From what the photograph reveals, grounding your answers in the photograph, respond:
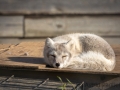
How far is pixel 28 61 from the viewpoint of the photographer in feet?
13.1

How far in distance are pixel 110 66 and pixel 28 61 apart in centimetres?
89

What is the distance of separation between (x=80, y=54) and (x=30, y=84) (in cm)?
95

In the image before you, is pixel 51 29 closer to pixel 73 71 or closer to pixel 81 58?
pixel 81 58

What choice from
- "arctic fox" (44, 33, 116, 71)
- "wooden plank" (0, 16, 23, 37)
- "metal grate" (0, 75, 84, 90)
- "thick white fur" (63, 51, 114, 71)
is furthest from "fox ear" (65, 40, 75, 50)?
"wooden plank" (0, 16, 23, 37)

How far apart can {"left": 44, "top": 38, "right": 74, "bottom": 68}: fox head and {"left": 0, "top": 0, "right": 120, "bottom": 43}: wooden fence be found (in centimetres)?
201

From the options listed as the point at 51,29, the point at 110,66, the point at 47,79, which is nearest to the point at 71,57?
the point at 110,66

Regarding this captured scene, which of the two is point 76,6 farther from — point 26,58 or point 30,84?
point 30,84

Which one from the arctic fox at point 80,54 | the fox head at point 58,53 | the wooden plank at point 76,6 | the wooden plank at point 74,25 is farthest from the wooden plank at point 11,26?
the fox head at point 58,53

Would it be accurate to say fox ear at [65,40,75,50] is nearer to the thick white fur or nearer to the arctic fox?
the arctic fox

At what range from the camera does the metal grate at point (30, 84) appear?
3215 mm

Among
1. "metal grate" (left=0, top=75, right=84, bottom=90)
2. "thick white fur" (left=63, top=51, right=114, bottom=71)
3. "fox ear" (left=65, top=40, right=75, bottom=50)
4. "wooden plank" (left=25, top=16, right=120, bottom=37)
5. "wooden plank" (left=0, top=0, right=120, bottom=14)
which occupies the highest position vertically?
"wooden plank" (left=0, top=0, right=120, bottom=14)

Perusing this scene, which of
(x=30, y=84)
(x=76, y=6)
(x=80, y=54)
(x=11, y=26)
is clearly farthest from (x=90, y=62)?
(x=11, y=26)

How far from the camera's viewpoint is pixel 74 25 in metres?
6.18

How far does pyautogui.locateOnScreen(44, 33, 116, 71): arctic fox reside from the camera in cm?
384
